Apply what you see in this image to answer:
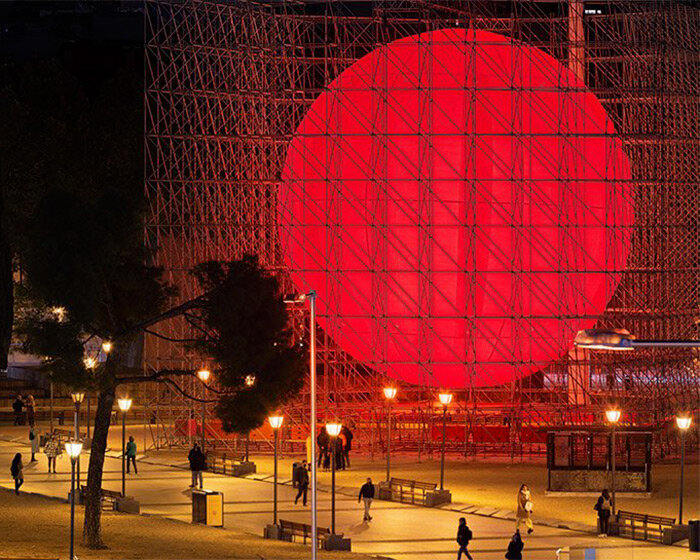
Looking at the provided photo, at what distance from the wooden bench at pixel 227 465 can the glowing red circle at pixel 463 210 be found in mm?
3783

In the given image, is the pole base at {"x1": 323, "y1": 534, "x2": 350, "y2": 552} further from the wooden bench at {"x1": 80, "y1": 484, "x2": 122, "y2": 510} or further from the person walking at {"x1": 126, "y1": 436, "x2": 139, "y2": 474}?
the person walking at {"x1": 126, "y1": 436, "x2": 139, "y2": 474}

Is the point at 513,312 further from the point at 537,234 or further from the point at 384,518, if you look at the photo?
the point at 384,518

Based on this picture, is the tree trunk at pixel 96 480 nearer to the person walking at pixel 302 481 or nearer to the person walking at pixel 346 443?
the person walking at pixel 302 481

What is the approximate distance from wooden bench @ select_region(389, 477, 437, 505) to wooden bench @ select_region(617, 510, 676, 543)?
4.71 meters

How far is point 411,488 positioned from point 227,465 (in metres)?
6.13

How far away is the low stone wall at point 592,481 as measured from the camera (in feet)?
110

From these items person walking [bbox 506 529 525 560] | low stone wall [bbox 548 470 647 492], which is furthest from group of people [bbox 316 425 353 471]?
person walking [bbox 506 529 525 560]

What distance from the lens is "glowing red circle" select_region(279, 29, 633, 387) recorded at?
3828cm

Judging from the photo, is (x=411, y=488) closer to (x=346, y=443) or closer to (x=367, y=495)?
(x=367, y=495)

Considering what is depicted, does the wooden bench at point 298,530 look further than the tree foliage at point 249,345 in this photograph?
Yes

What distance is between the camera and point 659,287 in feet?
131

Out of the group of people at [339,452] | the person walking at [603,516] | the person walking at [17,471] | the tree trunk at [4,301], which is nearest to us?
the tree trunk at [4,301]

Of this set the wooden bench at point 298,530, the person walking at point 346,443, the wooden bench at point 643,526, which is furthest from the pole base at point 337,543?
the person walking at point 346,443

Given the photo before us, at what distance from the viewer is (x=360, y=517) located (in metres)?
30.9
